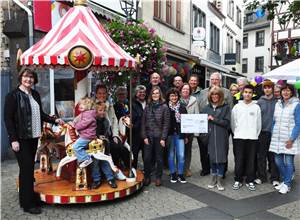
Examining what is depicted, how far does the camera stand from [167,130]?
6.26 m

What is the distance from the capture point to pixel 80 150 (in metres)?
5.45

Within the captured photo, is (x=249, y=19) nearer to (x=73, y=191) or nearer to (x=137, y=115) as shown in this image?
(x=137, y=115)

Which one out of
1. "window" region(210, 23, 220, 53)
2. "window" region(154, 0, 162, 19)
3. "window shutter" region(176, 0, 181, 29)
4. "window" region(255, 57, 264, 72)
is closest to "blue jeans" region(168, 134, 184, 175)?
"window" region(154, 0, 162, 19)

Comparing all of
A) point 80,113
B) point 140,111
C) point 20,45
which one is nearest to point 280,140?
point 140,111

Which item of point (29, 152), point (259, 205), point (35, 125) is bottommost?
point (259, 205)

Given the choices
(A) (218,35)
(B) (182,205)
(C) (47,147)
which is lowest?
(B) (182,205)

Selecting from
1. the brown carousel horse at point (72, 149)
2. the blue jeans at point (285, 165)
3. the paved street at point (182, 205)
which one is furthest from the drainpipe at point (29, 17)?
the blue jeans at point (285, 165)

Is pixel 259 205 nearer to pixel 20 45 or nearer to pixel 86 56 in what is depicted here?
pixel 86 56

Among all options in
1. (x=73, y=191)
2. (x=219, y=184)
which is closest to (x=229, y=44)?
(x=219, y=184)

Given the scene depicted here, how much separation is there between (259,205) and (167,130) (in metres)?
2.00

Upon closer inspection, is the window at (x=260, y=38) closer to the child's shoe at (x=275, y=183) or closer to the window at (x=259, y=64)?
the window at (x=259, y=64)

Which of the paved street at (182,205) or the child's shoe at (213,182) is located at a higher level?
the child's shoe at (213,182)

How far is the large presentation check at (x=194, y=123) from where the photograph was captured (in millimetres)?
6355

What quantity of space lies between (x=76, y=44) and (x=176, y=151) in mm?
2855
